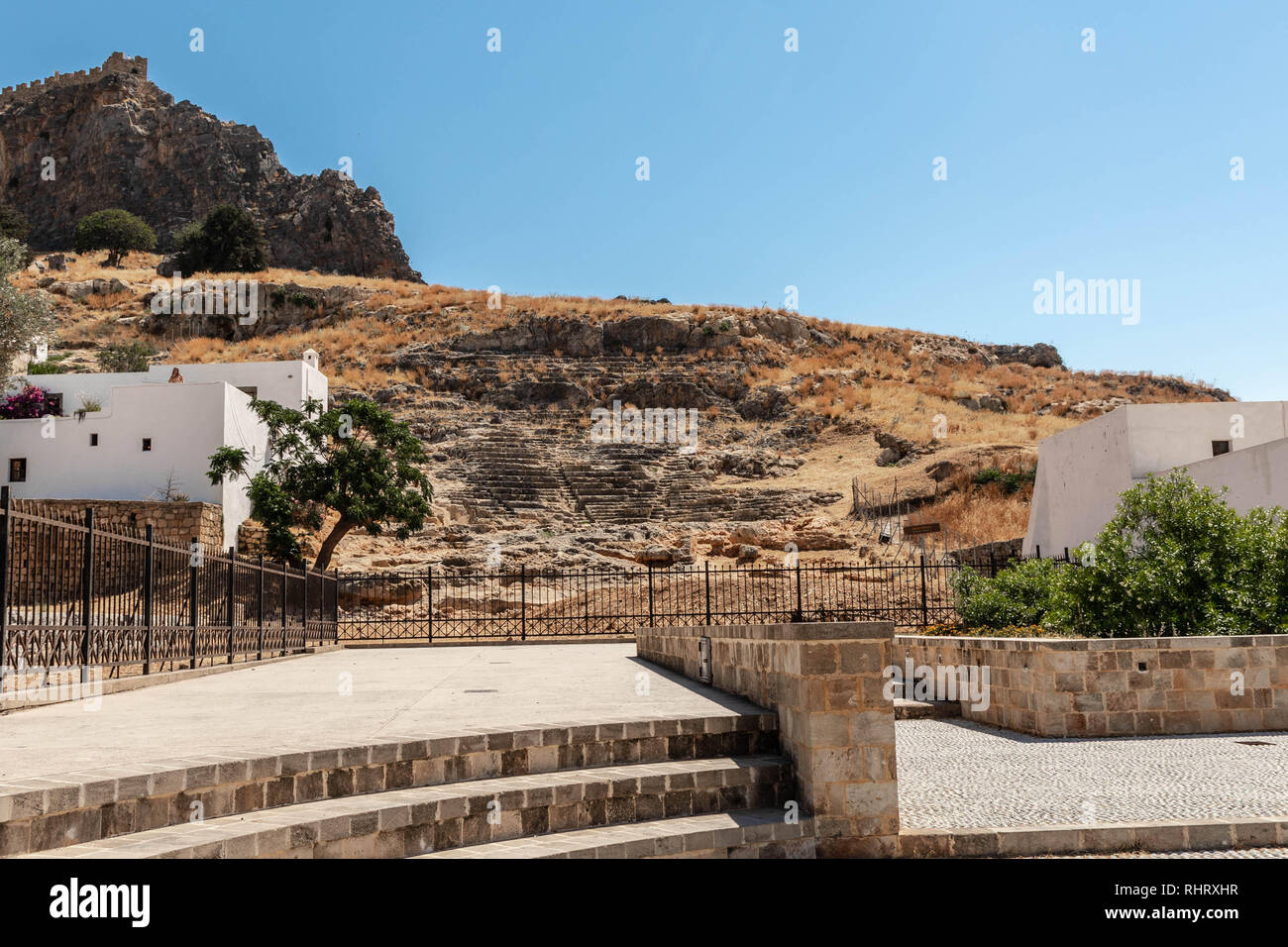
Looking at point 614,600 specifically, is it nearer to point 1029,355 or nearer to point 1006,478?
point 1006,478

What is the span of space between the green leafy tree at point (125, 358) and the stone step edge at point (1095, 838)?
161 feet

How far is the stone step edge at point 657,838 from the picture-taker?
480 centimetres

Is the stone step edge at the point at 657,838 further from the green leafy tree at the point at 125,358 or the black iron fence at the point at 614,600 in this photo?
the green leafy tree at the point at 125,358

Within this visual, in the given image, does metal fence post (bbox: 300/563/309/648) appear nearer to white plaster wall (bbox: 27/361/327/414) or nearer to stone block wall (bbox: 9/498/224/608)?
stone block wall (bbox: 9/498/224/608)

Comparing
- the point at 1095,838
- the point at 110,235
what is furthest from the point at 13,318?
the point at 110,235

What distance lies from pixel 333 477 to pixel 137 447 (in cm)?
720

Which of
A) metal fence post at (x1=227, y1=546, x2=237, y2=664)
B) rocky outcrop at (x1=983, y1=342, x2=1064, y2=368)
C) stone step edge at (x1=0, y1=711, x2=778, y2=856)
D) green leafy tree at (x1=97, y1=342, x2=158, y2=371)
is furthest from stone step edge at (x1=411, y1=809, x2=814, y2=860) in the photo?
rocky outcrop at (x1=983, y1=342, x2=1064, y2=368)

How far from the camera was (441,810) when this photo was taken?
4891 millimetres

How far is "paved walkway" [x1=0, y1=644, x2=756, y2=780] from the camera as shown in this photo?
5.52 m

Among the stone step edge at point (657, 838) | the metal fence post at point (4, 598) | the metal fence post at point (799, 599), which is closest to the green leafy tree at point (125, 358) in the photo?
the metal fence post at point (799, 599)

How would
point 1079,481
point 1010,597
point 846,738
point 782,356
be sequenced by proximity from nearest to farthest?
point 846,738, point 1010,597, point 1079,481, point 782,356

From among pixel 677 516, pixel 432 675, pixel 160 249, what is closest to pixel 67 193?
pixel 160 249
